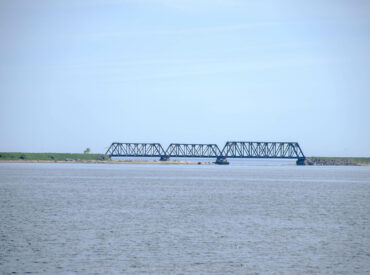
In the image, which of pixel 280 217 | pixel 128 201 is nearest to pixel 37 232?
pixel 280 217

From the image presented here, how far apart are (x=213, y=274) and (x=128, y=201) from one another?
123 ft

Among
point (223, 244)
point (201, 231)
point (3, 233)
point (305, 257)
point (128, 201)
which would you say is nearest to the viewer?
point (305, 257)

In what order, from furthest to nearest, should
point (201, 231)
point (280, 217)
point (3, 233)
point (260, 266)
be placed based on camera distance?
point (280, 217), point (201, 231), point (3, 233), point (260, 266)

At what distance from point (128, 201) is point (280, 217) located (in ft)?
65.8

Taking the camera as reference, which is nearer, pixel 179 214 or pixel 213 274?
pixel 213 274

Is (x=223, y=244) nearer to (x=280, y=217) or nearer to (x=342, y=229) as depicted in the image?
(x=342, y=229)

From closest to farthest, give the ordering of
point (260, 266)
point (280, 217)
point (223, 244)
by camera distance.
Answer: point (260, 266), point (223, 244), point (280, 217)

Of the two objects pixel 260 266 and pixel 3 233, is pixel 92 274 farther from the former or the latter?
pixel 3 233

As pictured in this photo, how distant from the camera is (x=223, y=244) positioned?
35.6 m

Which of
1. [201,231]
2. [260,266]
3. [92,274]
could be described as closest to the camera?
[92,274]

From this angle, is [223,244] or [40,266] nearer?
[40,266]

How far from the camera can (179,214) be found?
51812mm

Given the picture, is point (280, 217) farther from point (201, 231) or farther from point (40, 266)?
point (40, 266)

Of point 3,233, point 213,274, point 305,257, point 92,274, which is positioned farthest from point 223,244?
point 3,233
